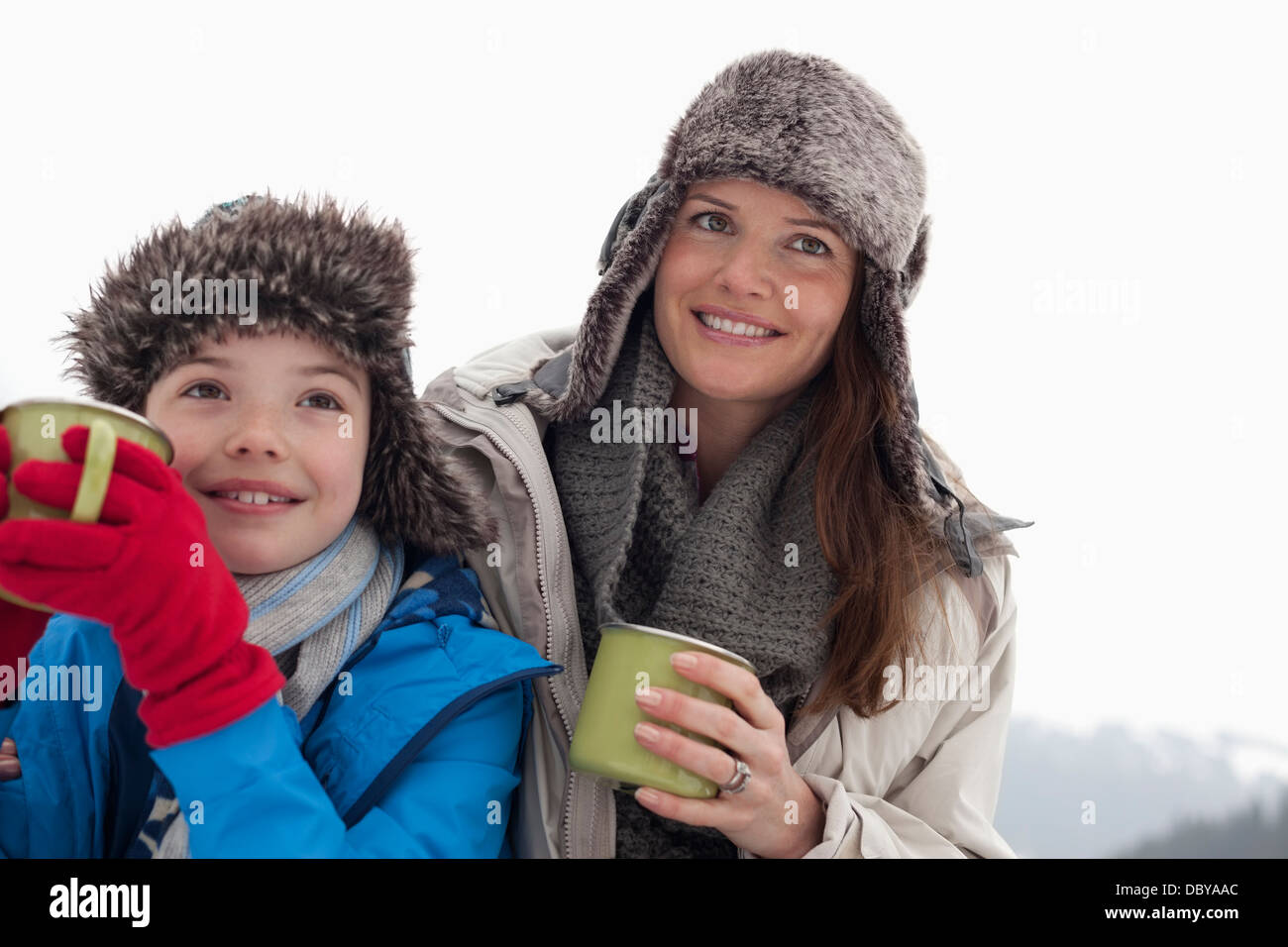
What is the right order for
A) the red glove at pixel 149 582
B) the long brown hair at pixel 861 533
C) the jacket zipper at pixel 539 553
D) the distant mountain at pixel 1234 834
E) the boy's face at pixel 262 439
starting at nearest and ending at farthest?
the red glove at pixel 149 582, the boy's face at pixel 262 439, the jacket zipper at pixel 539 553, the long brown hair at pixel 861 533, the distant mountain at pixel 1234 834

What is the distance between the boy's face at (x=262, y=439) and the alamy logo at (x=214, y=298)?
3 cm

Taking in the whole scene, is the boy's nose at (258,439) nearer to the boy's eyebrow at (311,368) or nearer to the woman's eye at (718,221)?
the boy's eyebrow at (311,368)

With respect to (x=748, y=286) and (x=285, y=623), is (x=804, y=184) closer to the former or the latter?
(x=748, y=286)

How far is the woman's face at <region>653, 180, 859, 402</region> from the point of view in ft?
4.97

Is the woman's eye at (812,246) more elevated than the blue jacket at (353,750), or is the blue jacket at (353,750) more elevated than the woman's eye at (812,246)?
the woman's eye at (812,246)

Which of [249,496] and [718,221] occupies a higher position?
[718,221]

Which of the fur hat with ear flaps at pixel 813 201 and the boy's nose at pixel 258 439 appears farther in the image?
the fur hat with ear flaps at pixel 813 201

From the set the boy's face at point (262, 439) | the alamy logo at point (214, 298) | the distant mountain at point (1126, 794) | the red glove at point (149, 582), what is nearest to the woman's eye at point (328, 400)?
the boy's face at point (262, 439)

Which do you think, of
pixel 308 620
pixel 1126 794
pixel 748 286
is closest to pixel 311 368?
pixel 308 620

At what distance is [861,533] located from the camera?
157 cm

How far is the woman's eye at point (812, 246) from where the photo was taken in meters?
1.54

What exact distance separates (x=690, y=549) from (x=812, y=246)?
469 millimetres
